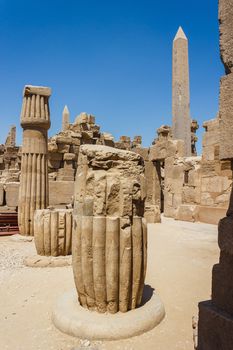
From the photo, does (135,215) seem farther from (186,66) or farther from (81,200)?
(186,66)

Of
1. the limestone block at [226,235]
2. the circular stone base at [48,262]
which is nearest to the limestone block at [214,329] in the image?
the limestone block at [226,235]

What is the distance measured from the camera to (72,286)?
3.78m

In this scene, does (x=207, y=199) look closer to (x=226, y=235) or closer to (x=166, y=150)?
(x=166, y=150)

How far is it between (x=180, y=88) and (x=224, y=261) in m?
18.0

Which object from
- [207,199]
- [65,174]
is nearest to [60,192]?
[65,174]

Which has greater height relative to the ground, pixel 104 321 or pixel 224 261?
pixel 224 261

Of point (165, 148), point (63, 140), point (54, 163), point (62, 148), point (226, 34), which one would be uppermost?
point (63, 140)

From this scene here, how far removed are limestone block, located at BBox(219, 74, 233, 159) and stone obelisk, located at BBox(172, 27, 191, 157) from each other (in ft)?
56.1

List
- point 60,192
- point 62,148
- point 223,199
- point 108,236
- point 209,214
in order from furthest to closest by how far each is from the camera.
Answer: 1. point 62,148
2. point 60,192
3. point 209,214
4. point 223,199
5. point 108,236

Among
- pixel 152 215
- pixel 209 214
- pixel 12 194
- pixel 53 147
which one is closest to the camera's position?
pixel 209 214

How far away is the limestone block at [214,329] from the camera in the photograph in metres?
1.72

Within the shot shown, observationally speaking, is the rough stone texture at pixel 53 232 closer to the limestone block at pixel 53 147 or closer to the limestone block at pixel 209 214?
the limestone block at pixel 209 214

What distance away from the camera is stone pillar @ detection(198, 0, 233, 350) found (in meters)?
1.78

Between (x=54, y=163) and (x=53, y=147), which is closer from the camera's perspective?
(x=53, y=147)
